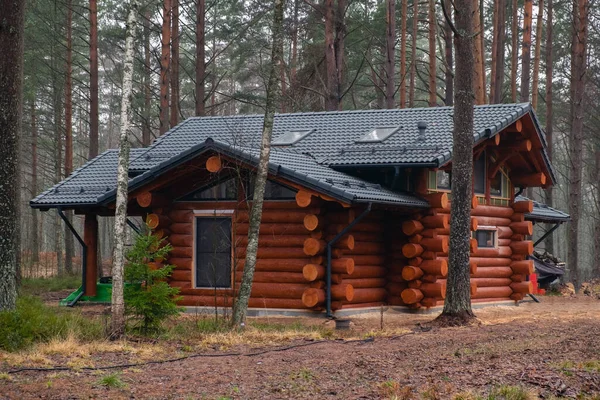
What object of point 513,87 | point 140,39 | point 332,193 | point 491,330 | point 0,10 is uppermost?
point 140,39

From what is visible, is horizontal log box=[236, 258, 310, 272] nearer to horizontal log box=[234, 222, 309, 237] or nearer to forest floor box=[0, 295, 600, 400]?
horizontal log box=[234, 222, 309, 237]

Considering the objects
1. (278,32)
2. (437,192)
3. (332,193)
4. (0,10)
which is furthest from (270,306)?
(0,10)

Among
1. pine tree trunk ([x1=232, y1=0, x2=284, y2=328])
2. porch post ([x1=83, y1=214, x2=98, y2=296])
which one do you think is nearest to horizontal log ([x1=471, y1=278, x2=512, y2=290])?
pine tree trunk ([x1=232, y1=0, x2=284, y2=328])

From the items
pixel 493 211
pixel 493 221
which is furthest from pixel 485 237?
pixel 493 211

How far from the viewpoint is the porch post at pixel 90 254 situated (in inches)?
873

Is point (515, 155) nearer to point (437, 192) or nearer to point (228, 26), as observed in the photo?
point (437, 192)

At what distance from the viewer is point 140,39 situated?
1565 inches

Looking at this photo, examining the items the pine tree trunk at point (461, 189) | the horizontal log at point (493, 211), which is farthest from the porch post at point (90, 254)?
the horizontal log at point (493, 211)

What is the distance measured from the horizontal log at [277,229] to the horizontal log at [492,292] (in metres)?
6.16

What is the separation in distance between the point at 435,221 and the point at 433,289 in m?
1.59

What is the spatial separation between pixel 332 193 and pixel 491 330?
4.02 m

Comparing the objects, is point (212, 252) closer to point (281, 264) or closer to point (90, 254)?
point (281, 264)

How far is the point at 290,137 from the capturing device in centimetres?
2267

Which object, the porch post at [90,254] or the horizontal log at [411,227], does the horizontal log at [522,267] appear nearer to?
the horizontal log at [411,227]
